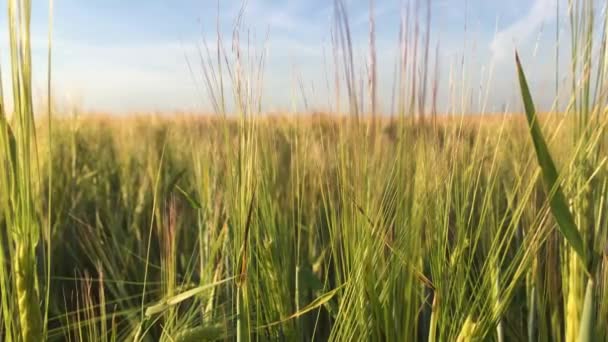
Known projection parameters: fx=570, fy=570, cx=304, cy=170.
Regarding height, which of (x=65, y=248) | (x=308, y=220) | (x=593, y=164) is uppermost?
(x=593, y=164)

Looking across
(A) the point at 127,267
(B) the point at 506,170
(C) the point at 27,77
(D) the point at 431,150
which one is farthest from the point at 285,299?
(B) the point at 506,170

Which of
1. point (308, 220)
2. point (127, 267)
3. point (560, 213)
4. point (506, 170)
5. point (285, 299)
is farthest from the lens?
point (506, 170)

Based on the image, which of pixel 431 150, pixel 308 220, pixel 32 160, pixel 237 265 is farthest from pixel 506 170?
pixel 32 160

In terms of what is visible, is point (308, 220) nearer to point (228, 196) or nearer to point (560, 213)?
point (228, 196)

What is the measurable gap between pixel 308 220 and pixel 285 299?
32 centimetres

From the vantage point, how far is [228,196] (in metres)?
0.65

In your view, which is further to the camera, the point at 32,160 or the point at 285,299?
the point at 285,299

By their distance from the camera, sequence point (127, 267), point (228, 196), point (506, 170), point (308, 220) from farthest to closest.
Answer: point (506, 170), point (127, 267), point (308, 220), point (228, 196)

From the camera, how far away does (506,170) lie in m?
1.55

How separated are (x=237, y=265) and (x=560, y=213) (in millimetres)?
321

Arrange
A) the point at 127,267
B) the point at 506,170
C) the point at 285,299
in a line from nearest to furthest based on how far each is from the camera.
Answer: the point at 285,299 < the point at 127,267 < the point at 506,170

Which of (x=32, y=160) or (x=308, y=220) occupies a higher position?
(x=32, y=160)

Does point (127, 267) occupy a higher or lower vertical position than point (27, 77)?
lower

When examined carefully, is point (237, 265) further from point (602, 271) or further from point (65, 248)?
point (65, 248)
